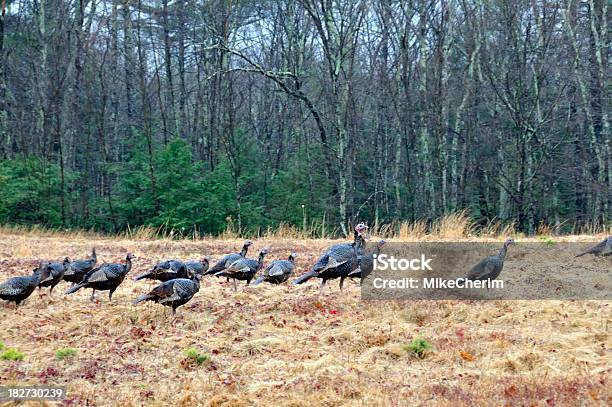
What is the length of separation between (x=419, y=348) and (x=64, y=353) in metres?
3.76

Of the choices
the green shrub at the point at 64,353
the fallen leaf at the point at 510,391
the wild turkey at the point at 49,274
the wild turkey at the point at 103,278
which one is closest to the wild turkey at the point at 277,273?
the wild turkey at the point at 103,278

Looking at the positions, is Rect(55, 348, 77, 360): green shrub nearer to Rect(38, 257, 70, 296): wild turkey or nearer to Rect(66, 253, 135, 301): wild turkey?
Rect(66, 253, 135, 301): wild turkey

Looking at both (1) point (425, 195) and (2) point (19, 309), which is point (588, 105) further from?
(2) point (19, 309)

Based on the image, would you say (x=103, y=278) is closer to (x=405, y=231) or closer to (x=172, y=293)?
(x=172, y=293)

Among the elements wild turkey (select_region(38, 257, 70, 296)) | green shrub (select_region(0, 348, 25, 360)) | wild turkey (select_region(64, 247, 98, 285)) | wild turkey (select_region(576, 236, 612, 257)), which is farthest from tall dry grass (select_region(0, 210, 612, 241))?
green shrub (select_region(0, 348, 25, 360))

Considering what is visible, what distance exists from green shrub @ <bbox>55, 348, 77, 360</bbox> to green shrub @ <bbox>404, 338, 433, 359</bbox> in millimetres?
3550

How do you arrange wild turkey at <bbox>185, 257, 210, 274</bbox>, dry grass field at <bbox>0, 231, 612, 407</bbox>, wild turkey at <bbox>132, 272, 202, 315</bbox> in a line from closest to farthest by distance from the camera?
dry grass field at <bbox>0, 231, 612, 407</bbox>, wild turkey at <bbox>132, 272, 202, 315</bbox>, wild turkey at <bbox>185, 257, 210, 274</bbox>

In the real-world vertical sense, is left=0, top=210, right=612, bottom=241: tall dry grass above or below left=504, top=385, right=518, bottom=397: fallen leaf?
above

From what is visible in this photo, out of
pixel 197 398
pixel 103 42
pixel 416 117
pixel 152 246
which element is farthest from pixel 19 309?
pixel 103 42

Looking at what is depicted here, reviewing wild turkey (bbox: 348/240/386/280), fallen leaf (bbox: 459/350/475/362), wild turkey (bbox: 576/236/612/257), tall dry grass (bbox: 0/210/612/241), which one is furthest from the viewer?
tall dry grass (bbox: 0/210/612/241)

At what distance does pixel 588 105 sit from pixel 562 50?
2.21 meters

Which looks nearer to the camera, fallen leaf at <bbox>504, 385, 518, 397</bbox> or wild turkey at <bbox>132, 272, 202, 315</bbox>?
fallen leaf at <bbox>504, 385, 518, 397</bbox>

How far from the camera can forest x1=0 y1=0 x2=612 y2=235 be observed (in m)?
21.8

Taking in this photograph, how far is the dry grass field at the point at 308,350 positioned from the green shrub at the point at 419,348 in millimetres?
33
